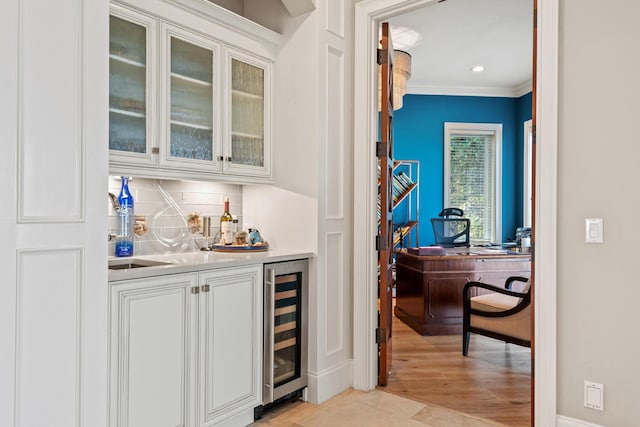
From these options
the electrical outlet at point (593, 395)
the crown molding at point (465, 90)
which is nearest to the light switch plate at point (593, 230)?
the electrical outlet at point (593, 395)

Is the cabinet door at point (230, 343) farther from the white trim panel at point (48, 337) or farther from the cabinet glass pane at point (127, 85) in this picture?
the cabinet glass pane at point (127, 85)

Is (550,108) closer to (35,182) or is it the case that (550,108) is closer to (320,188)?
(320,188)

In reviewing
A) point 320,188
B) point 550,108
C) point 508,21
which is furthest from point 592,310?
point 508,21

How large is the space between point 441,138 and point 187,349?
5605 mm

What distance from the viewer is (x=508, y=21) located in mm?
4395

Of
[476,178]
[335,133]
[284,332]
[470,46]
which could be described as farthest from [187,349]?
[476,178]

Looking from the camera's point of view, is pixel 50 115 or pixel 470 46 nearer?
pixel 50 115

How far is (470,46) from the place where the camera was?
507 cm

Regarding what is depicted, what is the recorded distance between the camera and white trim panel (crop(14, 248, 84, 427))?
1475 millimetres

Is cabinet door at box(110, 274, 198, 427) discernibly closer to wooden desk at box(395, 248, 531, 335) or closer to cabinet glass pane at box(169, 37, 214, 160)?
cabinet glass pane at box(169, 37, 214, 160)

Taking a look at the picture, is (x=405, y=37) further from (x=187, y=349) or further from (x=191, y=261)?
(x=187, y=349)

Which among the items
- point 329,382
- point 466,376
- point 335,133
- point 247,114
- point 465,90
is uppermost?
point 465,90

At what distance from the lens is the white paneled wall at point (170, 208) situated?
2.55 m

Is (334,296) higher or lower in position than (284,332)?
higher
